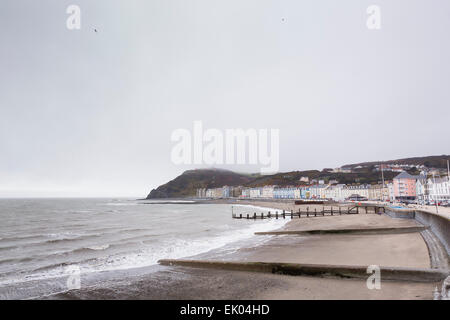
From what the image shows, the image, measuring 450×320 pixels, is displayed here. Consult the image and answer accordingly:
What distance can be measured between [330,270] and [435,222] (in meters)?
10.6

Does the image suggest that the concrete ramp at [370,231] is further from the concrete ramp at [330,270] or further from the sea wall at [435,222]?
the concrete ramp at [330,270]

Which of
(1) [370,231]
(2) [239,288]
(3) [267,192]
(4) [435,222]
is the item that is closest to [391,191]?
(3) [267,192]

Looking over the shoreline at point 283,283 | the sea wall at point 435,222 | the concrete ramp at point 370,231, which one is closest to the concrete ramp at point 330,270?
the shoreline at point 283,283

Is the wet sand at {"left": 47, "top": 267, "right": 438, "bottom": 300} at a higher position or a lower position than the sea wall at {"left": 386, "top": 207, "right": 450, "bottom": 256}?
lower

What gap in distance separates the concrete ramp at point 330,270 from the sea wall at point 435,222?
3.86 meters

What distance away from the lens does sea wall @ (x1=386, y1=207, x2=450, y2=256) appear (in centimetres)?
1107

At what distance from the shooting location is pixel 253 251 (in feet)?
51.2

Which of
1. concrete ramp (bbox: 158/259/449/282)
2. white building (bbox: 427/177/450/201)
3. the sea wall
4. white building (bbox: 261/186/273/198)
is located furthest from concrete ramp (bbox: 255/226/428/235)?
white building (bbox: 261/186/273/198)

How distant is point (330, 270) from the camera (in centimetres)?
849

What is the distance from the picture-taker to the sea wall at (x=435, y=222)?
11073 mm

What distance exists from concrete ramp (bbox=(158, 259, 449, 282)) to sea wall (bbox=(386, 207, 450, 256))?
3863 millimetres

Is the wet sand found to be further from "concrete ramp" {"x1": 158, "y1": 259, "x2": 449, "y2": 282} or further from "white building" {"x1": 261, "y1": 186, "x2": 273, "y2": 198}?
"white building" {"x1": 261, "y1": 186, "x2": 273, "y2": 198}
